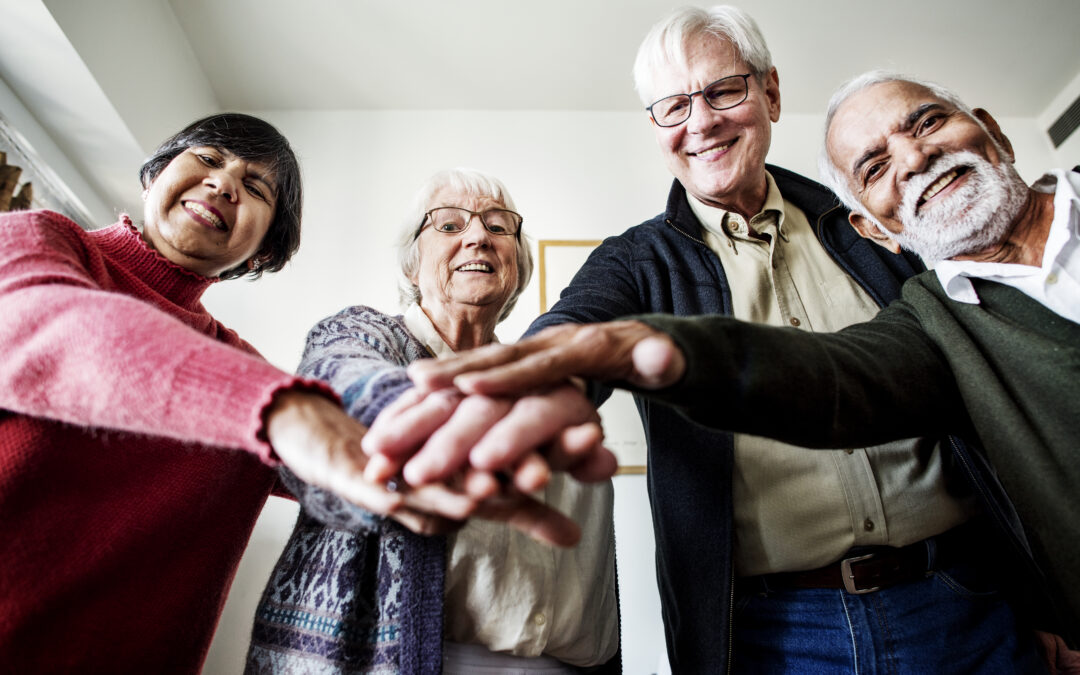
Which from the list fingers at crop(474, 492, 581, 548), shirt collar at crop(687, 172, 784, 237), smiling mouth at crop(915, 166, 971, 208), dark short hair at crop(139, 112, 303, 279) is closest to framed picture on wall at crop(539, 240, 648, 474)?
shirt collar at crop(687, 172, 784, 237)

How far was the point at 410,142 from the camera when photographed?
228 centimetres

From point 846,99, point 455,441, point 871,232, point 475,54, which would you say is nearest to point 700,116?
point 846,99

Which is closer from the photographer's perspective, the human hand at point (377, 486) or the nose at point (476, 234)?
the human hand at point (377, 486)

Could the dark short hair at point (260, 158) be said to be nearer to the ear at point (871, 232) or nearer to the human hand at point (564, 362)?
the human hand at point (564, 362)

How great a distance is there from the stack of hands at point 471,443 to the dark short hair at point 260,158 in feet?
2.63

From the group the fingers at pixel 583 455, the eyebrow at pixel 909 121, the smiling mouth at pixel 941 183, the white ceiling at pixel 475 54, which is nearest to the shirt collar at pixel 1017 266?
the smiling mouth at pixel 941 183

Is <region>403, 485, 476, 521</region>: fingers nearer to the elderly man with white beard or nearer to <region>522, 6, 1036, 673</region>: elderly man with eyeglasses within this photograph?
the elderly man with white beard

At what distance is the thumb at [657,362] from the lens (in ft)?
1.77

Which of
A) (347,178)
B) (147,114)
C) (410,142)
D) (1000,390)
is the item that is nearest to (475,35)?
(410,142)

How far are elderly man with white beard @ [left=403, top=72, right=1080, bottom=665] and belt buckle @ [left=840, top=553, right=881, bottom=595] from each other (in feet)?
0.67

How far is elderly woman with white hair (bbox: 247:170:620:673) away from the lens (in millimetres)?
643

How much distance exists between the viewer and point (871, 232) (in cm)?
115

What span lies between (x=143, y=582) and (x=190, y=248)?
1.74 ft

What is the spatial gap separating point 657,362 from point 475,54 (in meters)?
2.00
